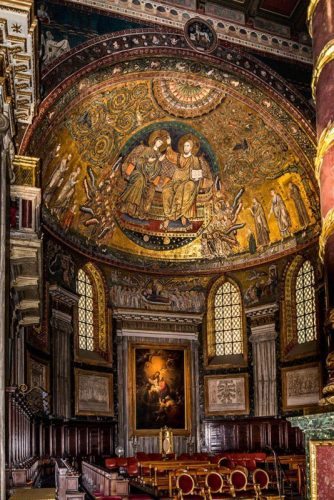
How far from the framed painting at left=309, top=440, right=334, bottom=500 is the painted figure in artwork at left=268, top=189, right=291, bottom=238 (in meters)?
17.9

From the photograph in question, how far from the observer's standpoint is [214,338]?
87.8 ft

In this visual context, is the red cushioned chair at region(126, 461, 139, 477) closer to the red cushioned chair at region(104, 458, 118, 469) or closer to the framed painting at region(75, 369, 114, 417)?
the red cushioned chair at region(104, 458, 118, 469)

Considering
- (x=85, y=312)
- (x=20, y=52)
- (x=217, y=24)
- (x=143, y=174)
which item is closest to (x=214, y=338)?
(x=85, y=312)

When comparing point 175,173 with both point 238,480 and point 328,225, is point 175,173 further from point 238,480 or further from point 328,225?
point 328,225

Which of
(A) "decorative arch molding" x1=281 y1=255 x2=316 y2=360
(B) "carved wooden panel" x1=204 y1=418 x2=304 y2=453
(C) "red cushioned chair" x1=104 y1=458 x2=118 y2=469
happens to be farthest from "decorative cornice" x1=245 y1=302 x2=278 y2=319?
(C) "red cushioned chair" x1=104 y1=458 x2=118 y2=469

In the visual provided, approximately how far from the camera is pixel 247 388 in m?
25.4

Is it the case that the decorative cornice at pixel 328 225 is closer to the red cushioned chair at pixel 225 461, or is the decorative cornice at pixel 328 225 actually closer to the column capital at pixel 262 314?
the red cushioned chair at pixel 225 461

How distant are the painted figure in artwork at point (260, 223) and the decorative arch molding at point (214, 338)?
186 cm

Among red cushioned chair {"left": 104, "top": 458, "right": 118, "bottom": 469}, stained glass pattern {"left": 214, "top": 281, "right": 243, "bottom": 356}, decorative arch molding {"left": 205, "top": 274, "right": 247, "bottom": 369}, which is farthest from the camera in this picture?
stained glass pattern {"left": 214, "top": 281, "right": 243, "bottom": 356}

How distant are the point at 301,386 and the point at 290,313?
257cm

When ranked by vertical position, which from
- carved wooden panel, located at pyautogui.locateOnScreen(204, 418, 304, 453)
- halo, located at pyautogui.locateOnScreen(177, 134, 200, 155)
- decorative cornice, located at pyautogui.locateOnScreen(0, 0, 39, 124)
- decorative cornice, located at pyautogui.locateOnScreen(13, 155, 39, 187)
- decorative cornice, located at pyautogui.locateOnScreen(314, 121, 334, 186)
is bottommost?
carved wooden panel, located at pyautogui.locateOnScreen(204, 418, 304, 453)

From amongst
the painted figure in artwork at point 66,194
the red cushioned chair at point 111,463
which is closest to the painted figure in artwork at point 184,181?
the painted figure in artwork at point 66,194

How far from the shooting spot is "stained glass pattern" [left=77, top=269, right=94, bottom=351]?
24.4 m

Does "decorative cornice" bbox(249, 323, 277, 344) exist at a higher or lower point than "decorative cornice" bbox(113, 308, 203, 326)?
lower
